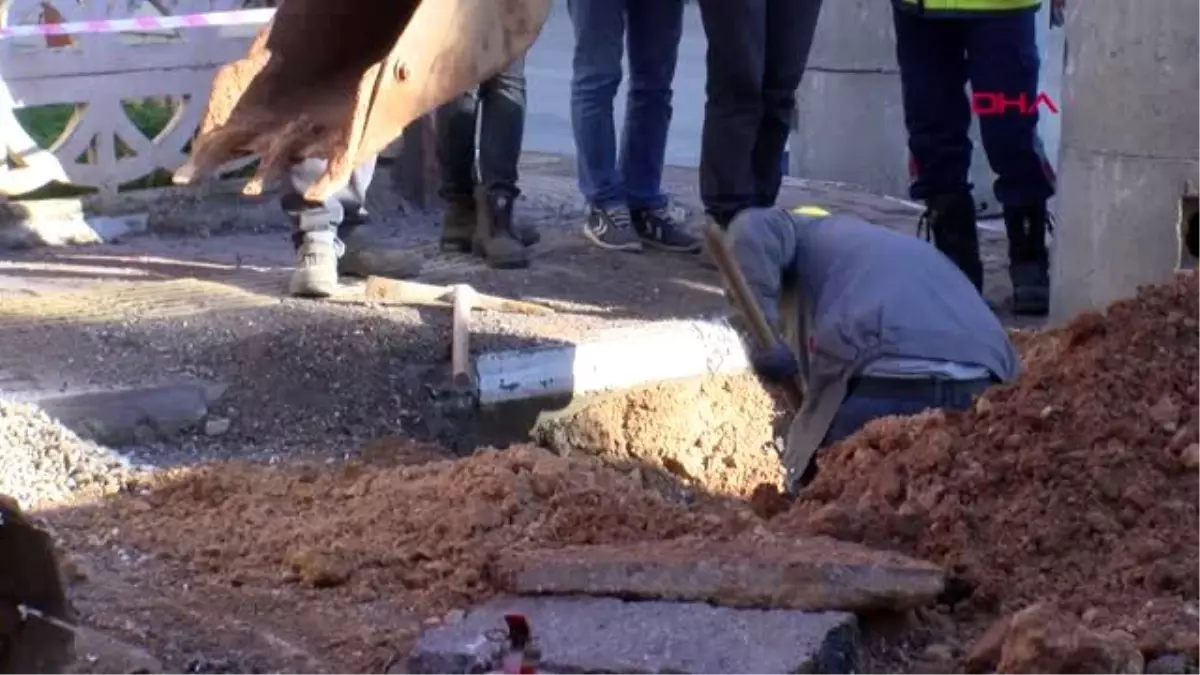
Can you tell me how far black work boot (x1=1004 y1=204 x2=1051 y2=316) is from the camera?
706 centimetres

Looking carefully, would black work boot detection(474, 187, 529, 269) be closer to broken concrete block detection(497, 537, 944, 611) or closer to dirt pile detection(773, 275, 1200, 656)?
dirt pile detection(773, 275, 1200, 656)

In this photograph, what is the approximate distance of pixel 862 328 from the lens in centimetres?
520

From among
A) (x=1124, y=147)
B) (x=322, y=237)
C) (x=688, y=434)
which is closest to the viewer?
(x=688, y=434)

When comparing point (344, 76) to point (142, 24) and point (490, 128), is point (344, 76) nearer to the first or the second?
point (490, 128)

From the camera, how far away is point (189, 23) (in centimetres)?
768

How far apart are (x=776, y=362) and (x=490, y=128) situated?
6.50ft

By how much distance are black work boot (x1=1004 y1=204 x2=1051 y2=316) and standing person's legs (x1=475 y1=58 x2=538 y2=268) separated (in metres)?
1.72

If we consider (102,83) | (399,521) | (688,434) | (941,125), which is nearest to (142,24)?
(102,83)

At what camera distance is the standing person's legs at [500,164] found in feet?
22.7

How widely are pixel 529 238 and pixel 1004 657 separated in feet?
14.5

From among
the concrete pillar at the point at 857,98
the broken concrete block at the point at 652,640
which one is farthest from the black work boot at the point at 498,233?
the broken concrete block at the point at 652,640

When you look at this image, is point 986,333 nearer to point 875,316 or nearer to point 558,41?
point 875,316

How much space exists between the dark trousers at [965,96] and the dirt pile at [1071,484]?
7.15ft

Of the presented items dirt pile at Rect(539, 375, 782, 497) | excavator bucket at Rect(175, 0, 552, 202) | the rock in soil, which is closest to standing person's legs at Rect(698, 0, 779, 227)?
dirt pile at Rect(539, 375, 782, 497)
